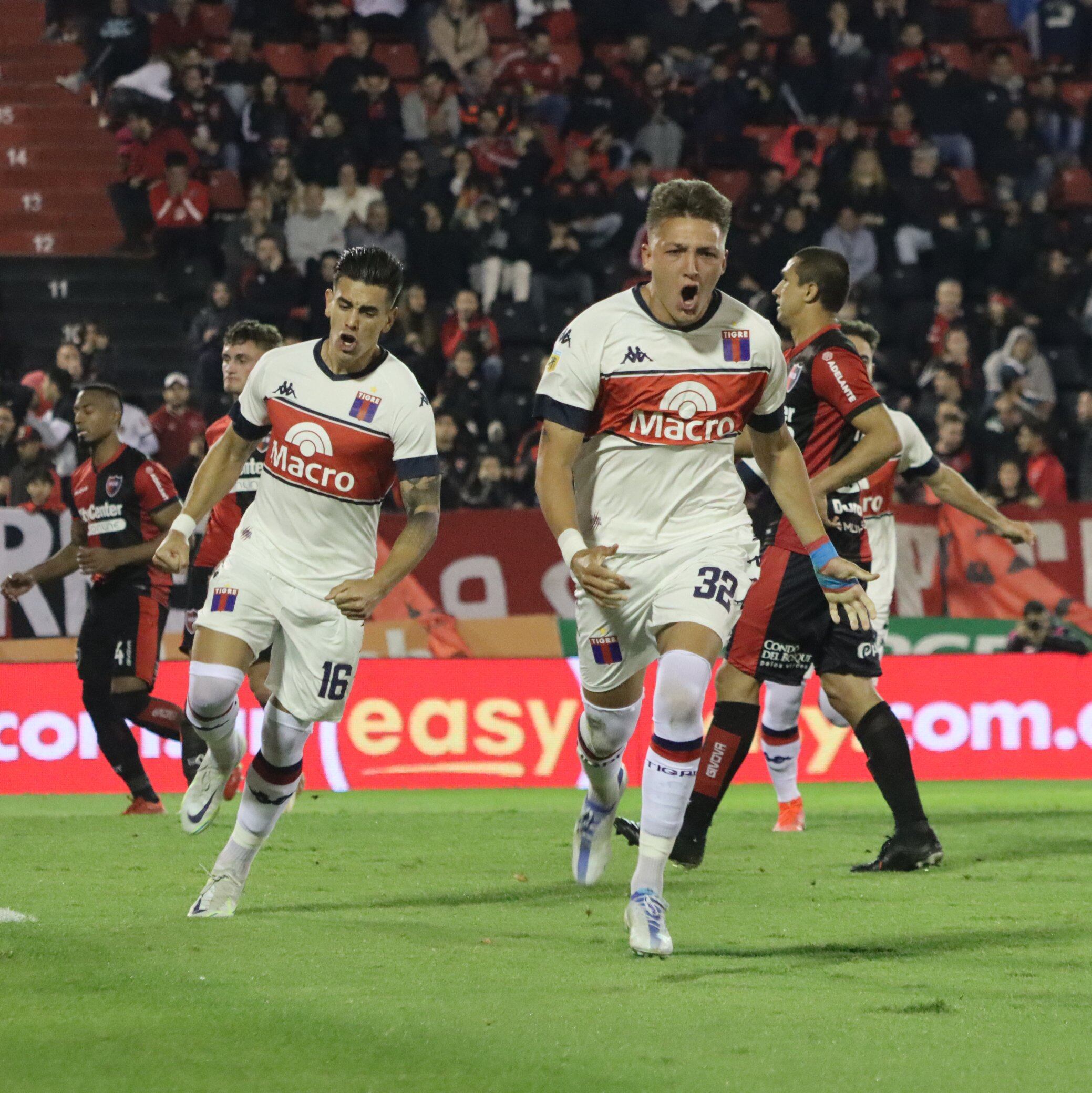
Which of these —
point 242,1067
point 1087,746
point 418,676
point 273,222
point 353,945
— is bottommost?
point 1087,746

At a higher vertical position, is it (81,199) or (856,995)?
(81,199)

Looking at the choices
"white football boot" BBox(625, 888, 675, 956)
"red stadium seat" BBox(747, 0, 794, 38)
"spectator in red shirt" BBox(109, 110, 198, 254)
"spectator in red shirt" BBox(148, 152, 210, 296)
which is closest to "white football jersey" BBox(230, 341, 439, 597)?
"white football boot" BBox(625, 888, 675, 956)

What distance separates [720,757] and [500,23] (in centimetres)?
1516

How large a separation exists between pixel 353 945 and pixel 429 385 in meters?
11.5

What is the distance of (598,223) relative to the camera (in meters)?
18.9

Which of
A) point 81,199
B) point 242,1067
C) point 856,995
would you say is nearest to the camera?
point 242,1067

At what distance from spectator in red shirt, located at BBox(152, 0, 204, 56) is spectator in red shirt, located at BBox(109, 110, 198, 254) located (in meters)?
1.00

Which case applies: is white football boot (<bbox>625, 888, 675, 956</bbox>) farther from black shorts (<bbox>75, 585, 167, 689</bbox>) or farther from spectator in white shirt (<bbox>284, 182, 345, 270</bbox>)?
spectator in white shirt (<bbox>284, 182, 345, 270</bbox>)

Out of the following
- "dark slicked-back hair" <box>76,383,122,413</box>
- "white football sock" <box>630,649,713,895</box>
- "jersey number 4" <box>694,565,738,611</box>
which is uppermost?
"dark slicked-back hair" <box>76,383,122,413</box>

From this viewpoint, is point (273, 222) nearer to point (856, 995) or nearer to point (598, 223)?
point (598, 223)

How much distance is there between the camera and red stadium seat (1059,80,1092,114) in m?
21.5

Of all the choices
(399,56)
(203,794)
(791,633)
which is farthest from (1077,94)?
(203,794)

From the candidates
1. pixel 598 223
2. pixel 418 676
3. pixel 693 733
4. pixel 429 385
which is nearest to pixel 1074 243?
pixel 598 223

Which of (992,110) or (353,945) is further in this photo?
(992,110)
